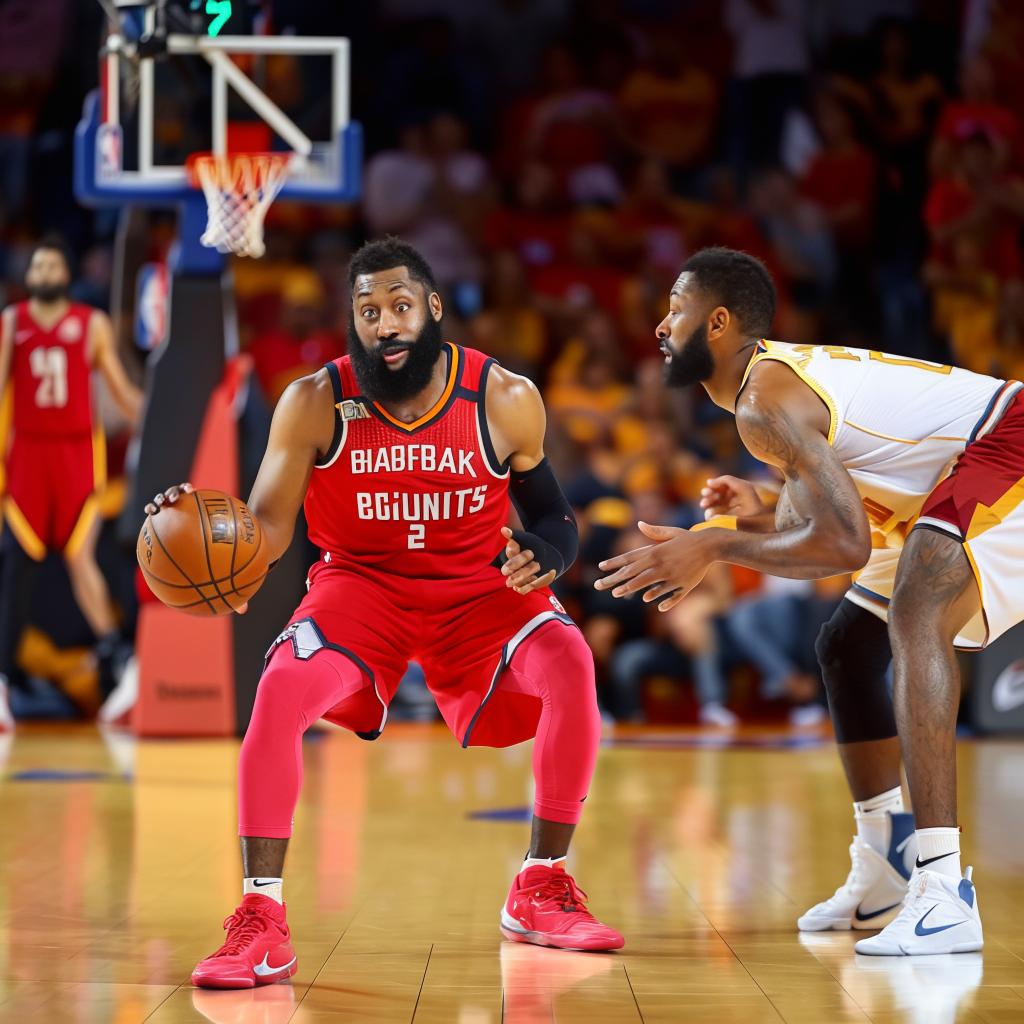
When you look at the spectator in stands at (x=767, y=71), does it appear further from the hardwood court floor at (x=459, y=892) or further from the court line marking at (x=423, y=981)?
the court line marking at (x=423, y=981)

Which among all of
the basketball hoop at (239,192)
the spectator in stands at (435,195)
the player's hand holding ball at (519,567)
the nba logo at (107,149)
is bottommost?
the player's hand holding ball at (519,567)

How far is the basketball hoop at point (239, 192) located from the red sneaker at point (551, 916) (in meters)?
4.36

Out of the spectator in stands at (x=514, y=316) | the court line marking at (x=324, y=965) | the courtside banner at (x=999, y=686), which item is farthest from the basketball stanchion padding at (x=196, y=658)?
the court line marking at (x=324, y=965)

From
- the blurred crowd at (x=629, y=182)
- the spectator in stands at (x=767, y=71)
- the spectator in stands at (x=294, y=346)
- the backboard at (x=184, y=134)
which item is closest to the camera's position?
the backboard at (x=184, y=134)

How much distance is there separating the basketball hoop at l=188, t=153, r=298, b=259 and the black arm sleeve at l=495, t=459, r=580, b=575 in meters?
3.62

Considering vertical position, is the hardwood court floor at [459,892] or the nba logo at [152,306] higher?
the nba logo at [152,306]

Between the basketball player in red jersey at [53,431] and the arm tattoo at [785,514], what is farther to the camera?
the basketball player in red jersey at [53,431]

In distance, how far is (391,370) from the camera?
4.05 metres

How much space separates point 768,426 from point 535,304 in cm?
826

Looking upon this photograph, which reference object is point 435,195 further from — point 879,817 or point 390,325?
point 879,817

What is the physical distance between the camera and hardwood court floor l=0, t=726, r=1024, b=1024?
327 centimetres

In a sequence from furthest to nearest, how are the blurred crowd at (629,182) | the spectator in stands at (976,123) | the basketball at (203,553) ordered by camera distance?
the spectator in stands at (976,123), the blurred crowd at (629,182), the basketball at (203,553)

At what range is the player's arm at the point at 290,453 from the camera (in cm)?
399

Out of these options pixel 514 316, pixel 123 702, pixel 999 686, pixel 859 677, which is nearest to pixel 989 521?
pixel 859 677
